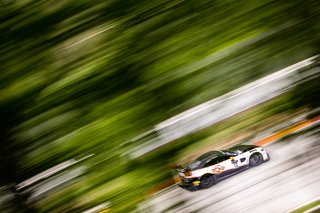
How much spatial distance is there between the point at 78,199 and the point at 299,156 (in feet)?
3.15

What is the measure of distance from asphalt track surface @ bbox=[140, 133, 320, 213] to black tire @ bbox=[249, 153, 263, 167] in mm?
109

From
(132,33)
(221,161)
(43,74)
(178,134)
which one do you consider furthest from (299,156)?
(221,161)

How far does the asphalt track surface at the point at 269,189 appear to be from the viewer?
4.10ft

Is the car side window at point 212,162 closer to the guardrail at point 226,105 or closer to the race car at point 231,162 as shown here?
the race car at point 231,162

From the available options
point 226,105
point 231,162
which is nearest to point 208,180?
point 231,162

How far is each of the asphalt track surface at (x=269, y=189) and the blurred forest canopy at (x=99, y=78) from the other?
0.20m

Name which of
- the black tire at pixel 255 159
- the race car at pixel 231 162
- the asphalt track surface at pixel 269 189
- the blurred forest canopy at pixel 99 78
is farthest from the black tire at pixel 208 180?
the blurred forest canopy at pixel 99 78

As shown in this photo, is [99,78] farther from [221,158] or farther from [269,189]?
[269,189]

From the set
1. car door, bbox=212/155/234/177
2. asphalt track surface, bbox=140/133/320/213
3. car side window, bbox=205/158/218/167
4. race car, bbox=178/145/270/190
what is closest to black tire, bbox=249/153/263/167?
race car, bbox=178/145/270/190

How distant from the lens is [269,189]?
24.7 ft

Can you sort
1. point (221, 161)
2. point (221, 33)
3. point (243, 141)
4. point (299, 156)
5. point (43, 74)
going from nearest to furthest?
point (43, 74) → point (221, 33) → point (243, 141) → point (299, 156) → point (221, 161)

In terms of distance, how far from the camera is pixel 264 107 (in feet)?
4.19

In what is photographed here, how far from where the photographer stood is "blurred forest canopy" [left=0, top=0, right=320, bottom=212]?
3.40ft

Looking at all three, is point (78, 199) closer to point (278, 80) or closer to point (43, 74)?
point (43, 74)
